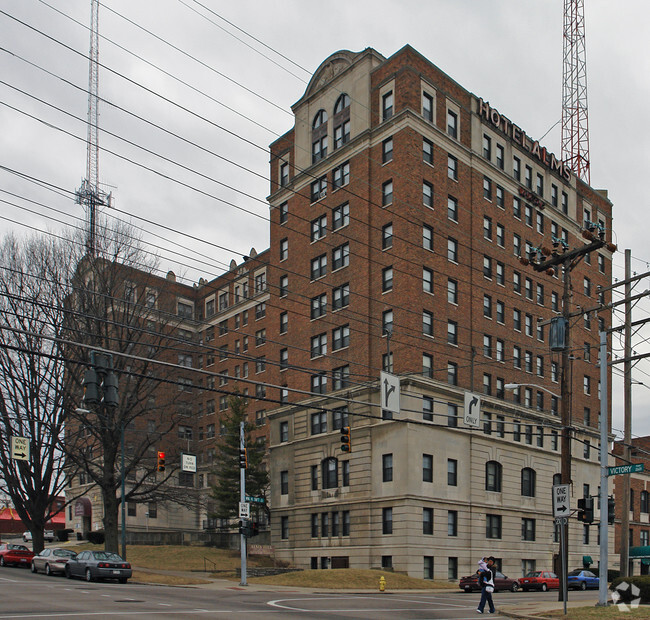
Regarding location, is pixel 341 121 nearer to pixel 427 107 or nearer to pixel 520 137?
pixel 427 107

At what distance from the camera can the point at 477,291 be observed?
5700 cm

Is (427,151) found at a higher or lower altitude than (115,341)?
higher

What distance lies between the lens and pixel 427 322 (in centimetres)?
5225

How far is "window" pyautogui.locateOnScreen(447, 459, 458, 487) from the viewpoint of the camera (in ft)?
169

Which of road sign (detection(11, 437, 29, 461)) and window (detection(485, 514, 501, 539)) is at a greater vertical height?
road sign (detection(11, 437, 29, 461))

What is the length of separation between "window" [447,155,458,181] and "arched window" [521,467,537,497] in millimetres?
22172

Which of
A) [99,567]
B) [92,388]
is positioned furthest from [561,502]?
[99,567]

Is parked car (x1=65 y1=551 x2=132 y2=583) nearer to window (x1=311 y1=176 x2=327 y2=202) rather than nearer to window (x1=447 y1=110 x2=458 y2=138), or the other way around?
window (x1=311 y1=176 x2=327 y2=202)

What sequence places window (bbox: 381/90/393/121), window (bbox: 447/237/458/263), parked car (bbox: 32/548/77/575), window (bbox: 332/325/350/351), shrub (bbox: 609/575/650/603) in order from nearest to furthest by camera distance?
1. shrub (bbox: 609/575/650/603)
2. parked car (bbox: 32/548/77/575)
3. window (bbox: 332/325/350/351)
4. window (bbox: 381/90/393/121)
5. window (bbox: 447/237/458/263)

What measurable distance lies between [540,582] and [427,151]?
28819mm

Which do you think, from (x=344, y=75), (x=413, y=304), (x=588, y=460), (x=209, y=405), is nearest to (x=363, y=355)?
(x=413, y=304)

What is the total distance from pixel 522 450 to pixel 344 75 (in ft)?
101

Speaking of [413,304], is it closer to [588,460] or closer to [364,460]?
[364,460]

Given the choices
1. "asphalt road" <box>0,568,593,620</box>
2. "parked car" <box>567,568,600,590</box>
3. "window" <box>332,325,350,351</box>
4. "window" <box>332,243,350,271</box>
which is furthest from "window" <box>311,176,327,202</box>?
"asphalt road" <box>0,568,593,620</box>
